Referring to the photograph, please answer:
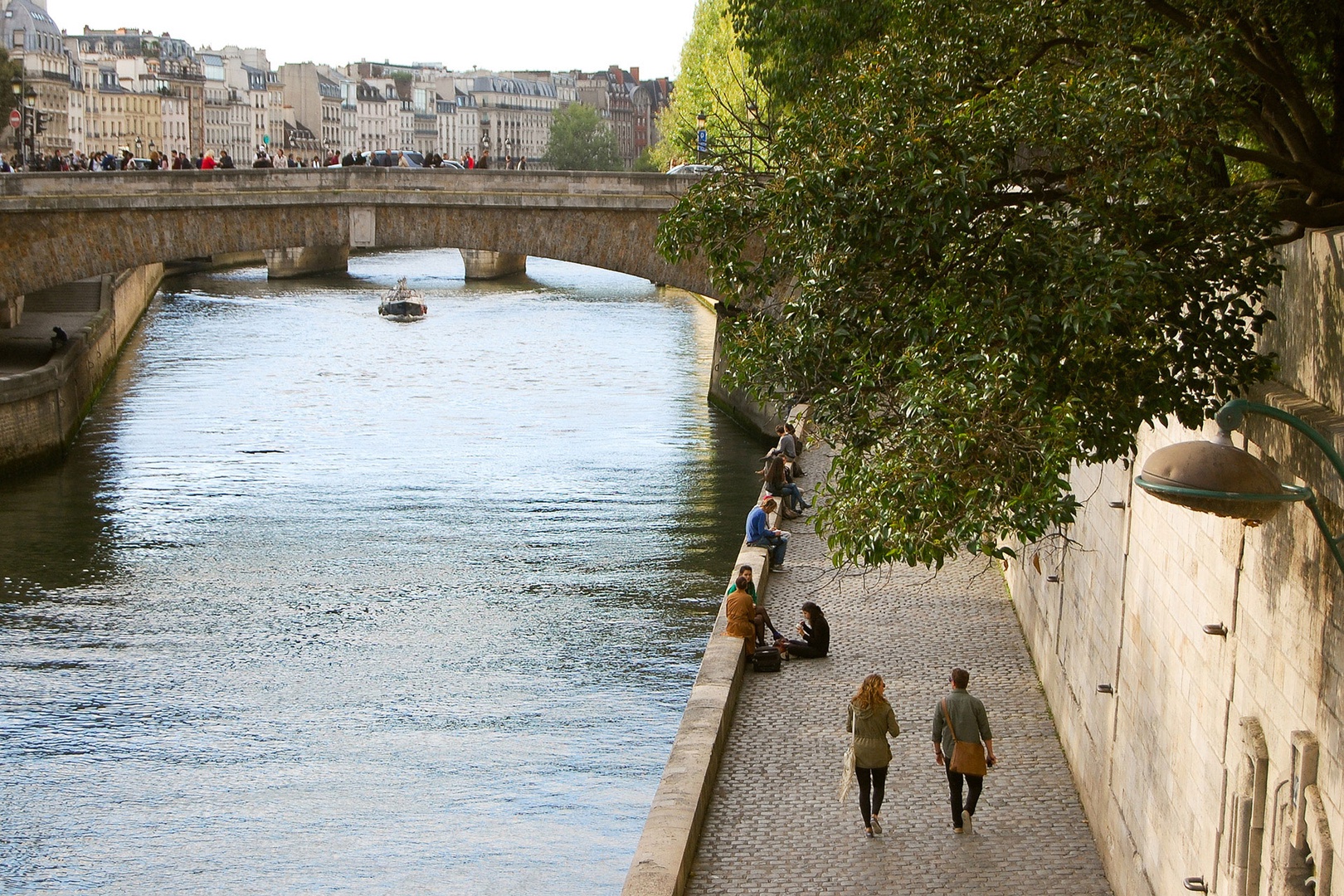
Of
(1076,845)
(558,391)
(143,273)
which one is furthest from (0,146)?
(1076,845)

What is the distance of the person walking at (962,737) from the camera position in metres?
11.1

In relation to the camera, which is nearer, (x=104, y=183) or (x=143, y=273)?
(x=104, y=183)

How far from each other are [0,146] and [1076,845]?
83.5 meters

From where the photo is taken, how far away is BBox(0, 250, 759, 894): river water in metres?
13.6

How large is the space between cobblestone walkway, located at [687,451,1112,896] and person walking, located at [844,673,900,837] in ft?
0.90

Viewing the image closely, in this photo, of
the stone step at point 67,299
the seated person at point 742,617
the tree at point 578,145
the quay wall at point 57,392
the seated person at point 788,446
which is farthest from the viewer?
the tree at point 578,145

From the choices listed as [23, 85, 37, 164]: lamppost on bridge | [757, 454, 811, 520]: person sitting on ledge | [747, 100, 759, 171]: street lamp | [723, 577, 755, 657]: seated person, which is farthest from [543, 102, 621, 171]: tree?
[747, 100, 759, 171]: street lamp

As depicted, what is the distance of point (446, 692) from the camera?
56.4ft

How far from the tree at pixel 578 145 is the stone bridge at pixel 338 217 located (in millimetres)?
122027

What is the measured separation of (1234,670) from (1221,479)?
2274 mm

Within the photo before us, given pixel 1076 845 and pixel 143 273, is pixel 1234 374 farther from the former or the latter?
pixel 143 273

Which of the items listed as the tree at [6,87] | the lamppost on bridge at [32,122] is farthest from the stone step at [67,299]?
the tree at [6,87]

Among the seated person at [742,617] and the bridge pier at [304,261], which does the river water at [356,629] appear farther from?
the bridge pier at [304,261]

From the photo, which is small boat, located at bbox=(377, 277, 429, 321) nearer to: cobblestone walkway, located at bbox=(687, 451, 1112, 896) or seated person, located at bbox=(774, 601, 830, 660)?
cobblestone walkway, located at bbox=(687, 451, 1112, 896)
